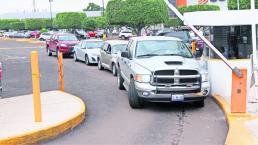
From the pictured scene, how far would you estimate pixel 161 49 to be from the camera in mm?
12664

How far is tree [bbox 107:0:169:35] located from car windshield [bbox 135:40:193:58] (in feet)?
90.8

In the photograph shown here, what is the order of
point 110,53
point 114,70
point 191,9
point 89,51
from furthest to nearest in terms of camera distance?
point 191,9
point 89,51
point 110,53
point 114,70

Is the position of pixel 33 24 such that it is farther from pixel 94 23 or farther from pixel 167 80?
pixel 167 80

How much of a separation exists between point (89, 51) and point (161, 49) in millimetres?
12003

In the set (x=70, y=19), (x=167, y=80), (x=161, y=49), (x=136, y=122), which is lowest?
(x=136, y=122)

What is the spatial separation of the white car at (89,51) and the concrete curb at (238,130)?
44.1 feet

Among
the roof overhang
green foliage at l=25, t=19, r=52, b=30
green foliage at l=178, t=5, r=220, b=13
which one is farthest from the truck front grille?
green foliage at l=25, t=19, r=52, b=30

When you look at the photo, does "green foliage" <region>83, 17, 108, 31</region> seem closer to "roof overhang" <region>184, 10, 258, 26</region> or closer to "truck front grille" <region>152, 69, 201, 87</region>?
"roof overhang" <region>184, 10, 258, 26</region>

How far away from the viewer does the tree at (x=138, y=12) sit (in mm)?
40469

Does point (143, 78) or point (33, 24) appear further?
point (33, 24)

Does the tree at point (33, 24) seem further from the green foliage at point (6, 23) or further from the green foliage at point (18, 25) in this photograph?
the green foliage at point (6, 23)

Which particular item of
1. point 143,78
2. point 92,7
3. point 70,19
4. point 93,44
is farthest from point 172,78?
point 92,7

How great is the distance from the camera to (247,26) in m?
13.3

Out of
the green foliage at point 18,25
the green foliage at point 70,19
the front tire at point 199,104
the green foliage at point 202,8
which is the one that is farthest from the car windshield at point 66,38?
the green foliage at point 18,25
